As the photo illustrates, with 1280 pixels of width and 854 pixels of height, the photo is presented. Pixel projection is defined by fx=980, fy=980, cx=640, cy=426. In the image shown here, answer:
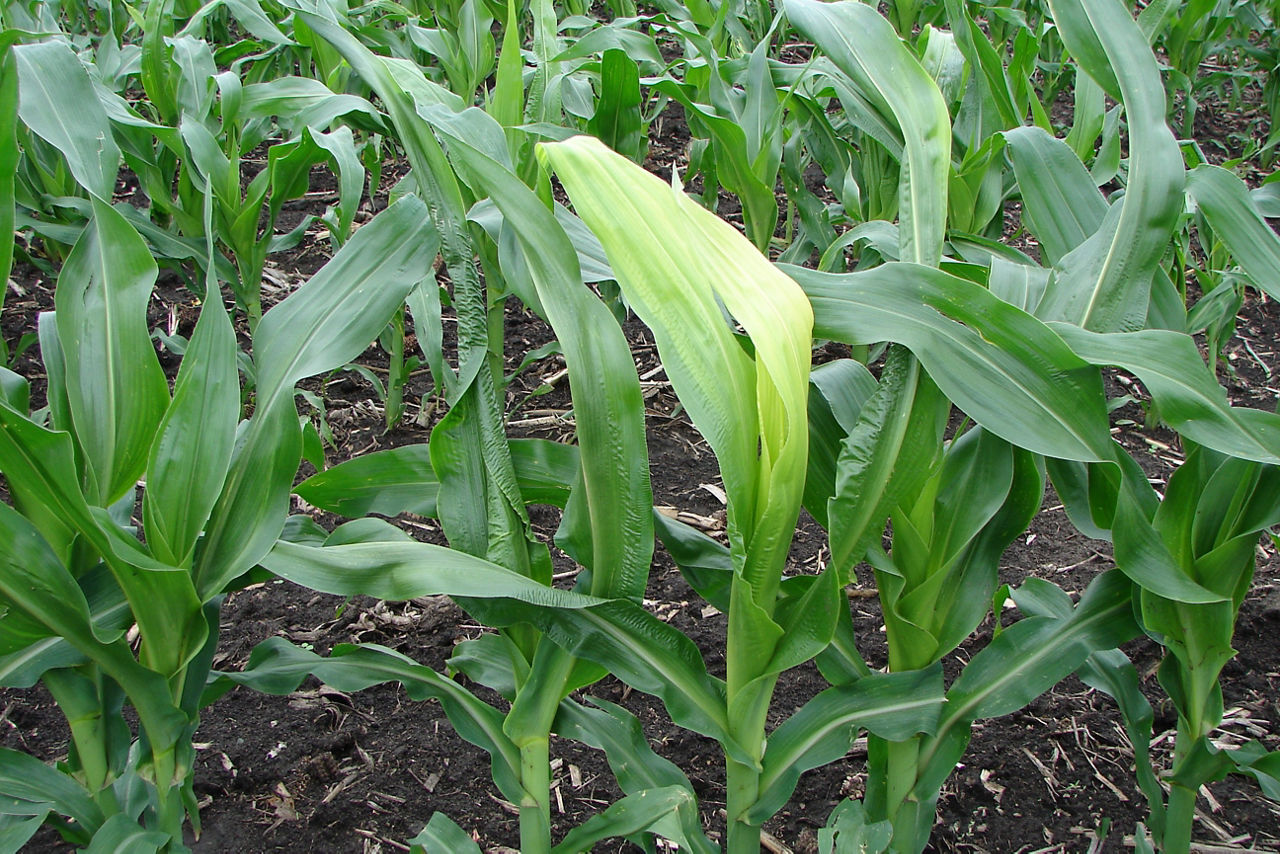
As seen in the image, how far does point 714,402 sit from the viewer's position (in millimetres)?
1005

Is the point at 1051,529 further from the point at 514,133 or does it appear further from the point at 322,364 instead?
the point at 322,364

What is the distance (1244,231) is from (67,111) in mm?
1631

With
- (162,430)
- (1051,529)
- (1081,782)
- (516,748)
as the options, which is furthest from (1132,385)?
(162,430)

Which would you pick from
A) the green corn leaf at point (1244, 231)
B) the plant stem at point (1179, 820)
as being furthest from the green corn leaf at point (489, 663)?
the green corn leaf at point (1244, 231)

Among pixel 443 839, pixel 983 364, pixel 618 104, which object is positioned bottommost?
pixel 443 839

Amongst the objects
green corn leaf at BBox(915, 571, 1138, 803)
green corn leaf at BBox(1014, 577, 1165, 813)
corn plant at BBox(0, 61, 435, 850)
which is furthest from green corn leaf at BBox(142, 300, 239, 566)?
green corn leaf at BBox(1014, 577, 1165, 813)

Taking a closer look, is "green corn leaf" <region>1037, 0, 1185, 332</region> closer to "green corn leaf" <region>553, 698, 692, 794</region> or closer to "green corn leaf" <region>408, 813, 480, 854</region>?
"green corn leaf" <region>553, 698, 692, 794</region>

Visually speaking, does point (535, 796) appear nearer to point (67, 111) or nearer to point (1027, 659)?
point (1027, 659)

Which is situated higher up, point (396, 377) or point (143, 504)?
point (143, 504)

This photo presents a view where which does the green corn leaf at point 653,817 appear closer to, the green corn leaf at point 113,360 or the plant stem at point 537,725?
the plant stem at point 537,725

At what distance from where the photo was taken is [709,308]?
100 centimetres

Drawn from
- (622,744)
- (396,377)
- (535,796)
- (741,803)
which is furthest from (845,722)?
(396,377)

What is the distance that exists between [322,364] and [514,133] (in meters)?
0.98

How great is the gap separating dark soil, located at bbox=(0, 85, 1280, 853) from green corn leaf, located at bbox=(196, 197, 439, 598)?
310mm
